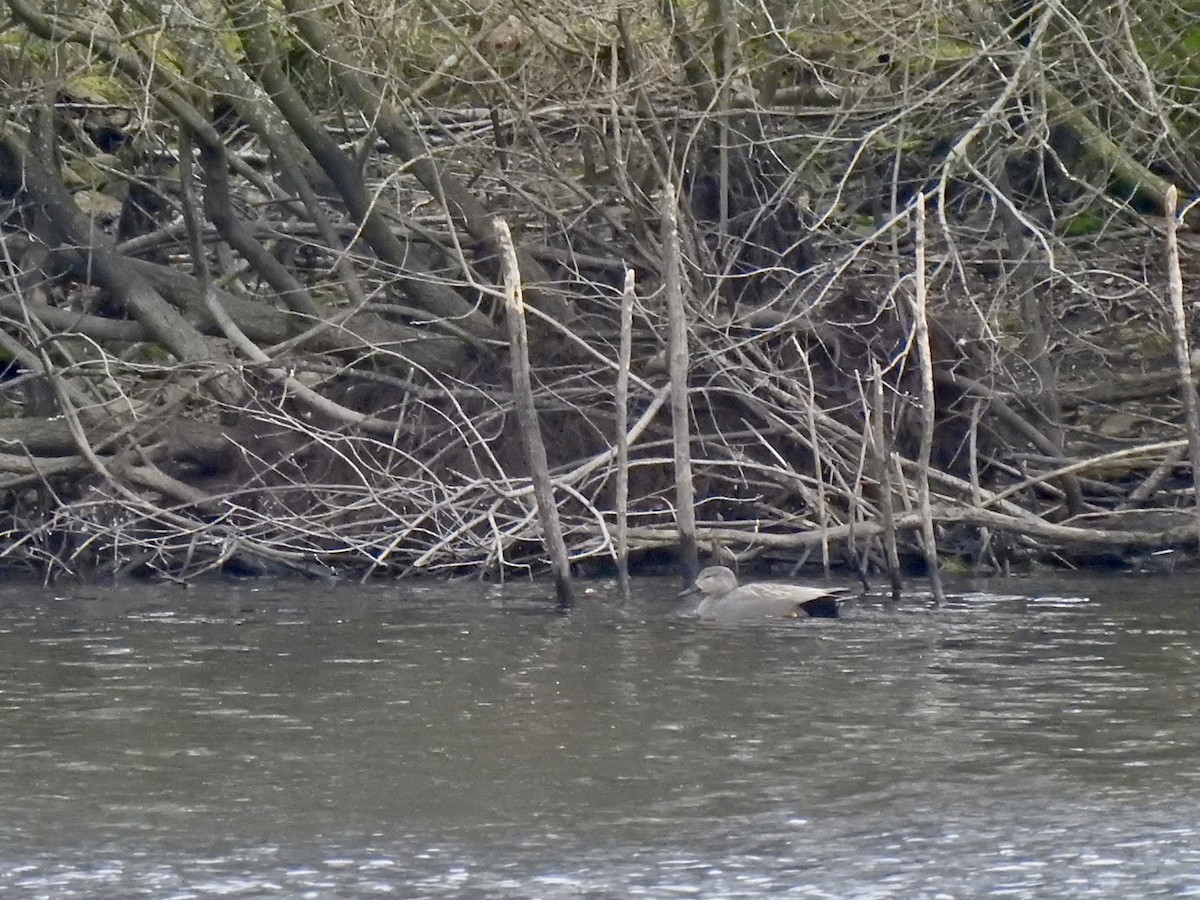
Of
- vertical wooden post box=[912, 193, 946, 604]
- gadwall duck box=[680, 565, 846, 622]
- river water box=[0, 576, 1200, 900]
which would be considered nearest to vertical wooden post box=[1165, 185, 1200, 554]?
river water box=[0, 576, 1200, 900]

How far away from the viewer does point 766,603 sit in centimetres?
1315

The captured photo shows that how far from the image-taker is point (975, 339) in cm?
1573

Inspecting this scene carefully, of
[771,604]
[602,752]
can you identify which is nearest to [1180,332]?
[771,604]

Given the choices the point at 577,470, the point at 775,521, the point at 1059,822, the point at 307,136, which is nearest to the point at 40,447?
the point at 307,136

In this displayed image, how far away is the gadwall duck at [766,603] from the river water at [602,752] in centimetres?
23

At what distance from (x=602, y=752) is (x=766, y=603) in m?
4.33

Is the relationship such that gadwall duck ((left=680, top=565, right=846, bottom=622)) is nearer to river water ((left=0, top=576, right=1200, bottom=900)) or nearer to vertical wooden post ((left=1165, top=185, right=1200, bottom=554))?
river water ((left=0, top=576, right=1200, bottom=900))

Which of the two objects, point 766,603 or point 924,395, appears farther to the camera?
point 766,603

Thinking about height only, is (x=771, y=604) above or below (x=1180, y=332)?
below

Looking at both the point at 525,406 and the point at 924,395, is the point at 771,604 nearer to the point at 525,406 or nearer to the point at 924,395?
the point at 924,395

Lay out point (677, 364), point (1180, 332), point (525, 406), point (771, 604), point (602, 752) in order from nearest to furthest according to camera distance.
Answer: point (602, 752), point (1180, 332), point (525, 406), point (771, 604), point (677, 364)

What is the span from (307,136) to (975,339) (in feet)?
16.6

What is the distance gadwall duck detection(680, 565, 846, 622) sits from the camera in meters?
13.0

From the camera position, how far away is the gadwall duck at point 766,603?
13.0 meters
